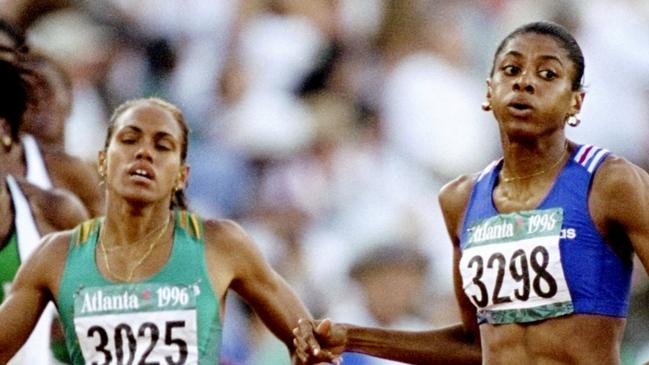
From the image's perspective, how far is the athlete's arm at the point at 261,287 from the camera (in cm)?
604

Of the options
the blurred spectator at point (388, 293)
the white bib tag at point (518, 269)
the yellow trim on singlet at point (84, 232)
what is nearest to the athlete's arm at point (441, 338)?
the white bib tag at point (518, 269)

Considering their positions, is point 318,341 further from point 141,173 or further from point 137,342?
point 141,173

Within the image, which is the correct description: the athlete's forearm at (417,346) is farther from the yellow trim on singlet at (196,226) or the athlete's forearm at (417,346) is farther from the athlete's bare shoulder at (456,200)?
the yellow trim on singlet at (196,226)

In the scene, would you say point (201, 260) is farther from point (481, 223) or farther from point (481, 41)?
point (481, 41)

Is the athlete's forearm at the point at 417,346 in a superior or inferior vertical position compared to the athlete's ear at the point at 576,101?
inferior

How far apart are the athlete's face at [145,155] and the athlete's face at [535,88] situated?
4.10 ft

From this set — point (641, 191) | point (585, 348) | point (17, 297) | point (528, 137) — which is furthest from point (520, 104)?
point (17, 297)

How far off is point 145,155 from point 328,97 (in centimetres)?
386

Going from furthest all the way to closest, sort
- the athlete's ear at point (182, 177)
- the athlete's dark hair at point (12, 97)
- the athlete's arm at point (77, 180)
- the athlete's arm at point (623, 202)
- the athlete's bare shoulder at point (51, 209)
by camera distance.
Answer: the athlete's arm at point (77, 180) → the athlete's dark hair at point (12, 97) → the athlete's bare shoulder at point (51, 209) → the athlete's ear at point (182, 177) → the athlete's arm at point (623, 202)

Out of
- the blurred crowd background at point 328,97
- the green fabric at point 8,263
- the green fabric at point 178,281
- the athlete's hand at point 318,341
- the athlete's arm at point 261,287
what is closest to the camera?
the athlete's hand at point 318,341

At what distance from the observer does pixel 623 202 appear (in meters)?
5.41

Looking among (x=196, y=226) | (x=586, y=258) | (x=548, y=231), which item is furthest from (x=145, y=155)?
(x=586, y=258)

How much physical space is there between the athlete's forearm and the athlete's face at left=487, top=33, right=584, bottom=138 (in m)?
0.89

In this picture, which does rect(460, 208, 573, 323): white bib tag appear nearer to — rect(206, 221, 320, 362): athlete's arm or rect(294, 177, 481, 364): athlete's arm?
rect(294, 177, 481, 364): athlete's arm
